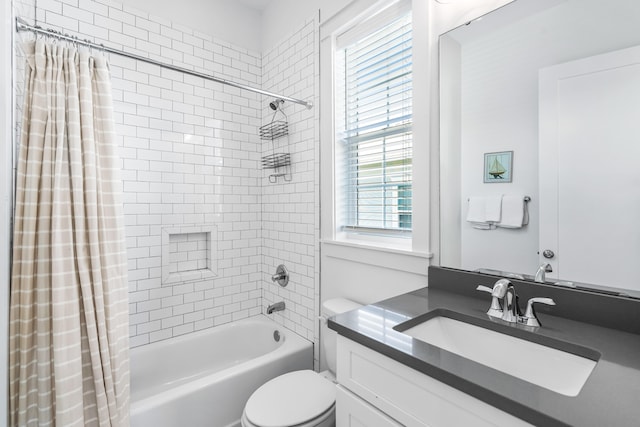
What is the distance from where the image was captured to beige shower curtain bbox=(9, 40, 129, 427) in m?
1.20

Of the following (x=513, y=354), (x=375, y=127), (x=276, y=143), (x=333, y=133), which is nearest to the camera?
(x=513, y=354)

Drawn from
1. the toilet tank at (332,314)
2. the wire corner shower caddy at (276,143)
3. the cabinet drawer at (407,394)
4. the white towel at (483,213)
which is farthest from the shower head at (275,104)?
the cabinet drawer at (407,394)

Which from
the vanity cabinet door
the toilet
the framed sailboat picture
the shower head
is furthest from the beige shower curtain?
the framed sailboat picture

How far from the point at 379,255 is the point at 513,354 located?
805mm

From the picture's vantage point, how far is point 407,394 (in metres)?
0.84

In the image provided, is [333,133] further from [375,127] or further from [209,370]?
[209,370]

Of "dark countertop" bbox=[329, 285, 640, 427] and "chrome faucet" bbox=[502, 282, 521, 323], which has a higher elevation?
"chrome faucet" bbox=[502, 282, 521, 323]

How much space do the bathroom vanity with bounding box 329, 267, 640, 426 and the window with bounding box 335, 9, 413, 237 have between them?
671 millimetres

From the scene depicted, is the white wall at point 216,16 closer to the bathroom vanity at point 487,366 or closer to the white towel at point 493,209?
the white towel at point 493,209

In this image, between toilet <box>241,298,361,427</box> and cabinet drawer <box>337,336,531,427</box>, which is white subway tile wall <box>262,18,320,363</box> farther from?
cabinet drawer <box>337,336,531,427</box>

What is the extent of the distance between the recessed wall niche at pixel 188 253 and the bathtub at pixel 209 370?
449 millimetres

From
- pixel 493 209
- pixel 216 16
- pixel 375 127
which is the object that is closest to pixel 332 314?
pixel 493 209

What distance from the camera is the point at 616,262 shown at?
0.97 metres

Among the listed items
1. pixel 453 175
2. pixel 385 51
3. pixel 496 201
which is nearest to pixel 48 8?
pixel 385 51
